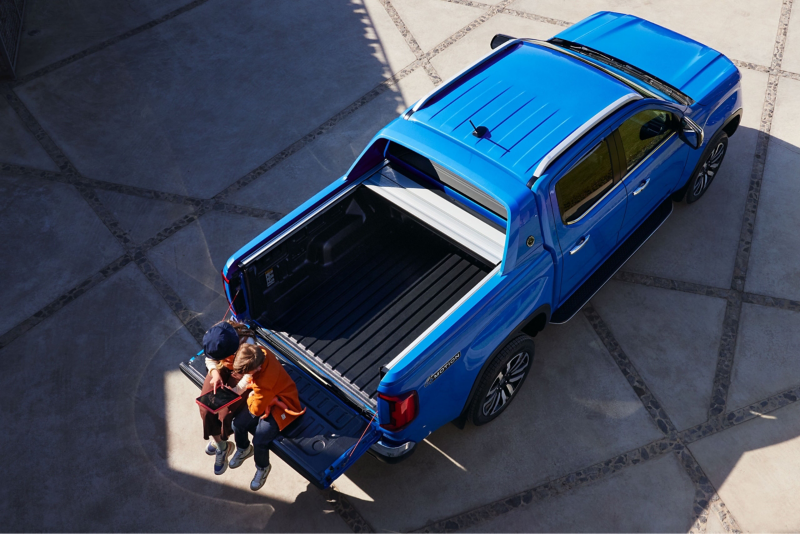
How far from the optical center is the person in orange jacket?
4.34 meters

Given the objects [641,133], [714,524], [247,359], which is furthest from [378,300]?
[714,524]

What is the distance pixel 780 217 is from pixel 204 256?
5.95 meters

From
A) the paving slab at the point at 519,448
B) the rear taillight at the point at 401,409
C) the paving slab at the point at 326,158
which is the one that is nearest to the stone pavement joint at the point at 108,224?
the paving slab at the point at 326,158

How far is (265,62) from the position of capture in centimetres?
921

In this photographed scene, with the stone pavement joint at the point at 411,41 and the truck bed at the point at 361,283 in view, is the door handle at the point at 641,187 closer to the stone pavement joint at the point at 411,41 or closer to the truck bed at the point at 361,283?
the truck bed at the point at 361,283

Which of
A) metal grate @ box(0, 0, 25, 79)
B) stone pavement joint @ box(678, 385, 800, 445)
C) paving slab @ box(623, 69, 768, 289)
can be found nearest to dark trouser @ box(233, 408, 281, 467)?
stone pavement joint @ box(678, 385, 800, 445)

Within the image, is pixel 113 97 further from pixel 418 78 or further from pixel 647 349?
pixel 647 349

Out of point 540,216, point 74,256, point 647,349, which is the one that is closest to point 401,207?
point 540,216

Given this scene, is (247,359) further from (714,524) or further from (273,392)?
(714,524)

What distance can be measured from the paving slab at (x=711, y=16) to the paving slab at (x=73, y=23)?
5.52m

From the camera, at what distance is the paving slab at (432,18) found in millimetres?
9430

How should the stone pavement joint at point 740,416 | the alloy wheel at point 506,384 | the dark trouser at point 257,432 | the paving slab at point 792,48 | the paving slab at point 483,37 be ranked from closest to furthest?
the dark trouser at point 257,432
the alloy wheel at point 506,384
the stone pavement joint at point 740,416
the paving slab at point 792,48
the paving slab at point 483,37

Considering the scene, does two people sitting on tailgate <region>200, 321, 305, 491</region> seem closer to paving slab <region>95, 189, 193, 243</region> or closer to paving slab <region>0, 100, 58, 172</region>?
paving slab <region>95, 189, 193, 243</region>

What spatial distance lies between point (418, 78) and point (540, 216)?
4.56 m
